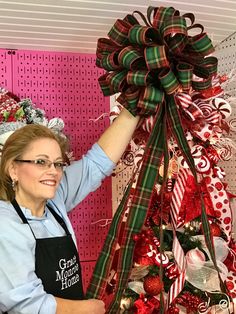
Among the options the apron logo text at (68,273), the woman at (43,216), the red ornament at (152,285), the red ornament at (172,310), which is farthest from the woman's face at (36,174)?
the red ornament at (172,310)

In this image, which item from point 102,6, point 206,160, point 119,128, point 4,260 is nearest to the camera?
point 4,260

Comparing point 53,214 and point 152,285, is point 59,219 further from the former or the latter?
point 152,285

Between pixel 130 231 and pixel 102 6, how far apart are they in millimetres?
1046

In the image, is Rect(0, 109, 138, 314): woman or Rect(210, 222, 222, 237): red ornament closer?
Rect(0, 109, 138, 314): woman

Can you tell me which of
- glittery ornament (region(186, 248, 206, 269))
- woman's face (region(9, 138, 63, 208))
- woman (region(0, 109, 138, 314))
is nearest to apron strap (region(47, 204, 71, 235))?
woman (region(0, 109, 138, 314))

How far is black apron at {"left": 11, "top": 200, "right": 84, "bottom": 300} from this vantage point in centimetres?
155

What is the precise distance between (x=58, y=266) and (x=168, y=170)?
2.14ft

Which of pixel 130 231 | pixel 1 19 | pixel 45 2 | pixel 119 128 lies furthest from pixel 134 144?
pixel 1 19

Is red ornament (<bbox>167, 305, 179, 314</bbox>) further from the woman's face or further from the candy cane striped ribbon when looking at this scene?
the woman's face

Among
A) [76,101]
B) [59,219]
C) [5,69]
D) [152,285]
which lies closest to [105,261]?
[59,219]

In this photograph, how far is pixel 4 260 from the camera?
1.43 m

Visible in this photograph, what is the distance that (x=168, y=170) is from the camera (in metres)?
2.00

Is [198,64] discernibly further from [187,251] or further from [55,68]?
[55,68]

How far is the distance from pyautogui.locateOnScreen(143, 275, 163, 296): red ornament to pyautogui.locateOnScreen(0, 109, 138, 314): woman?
16.5 inches
